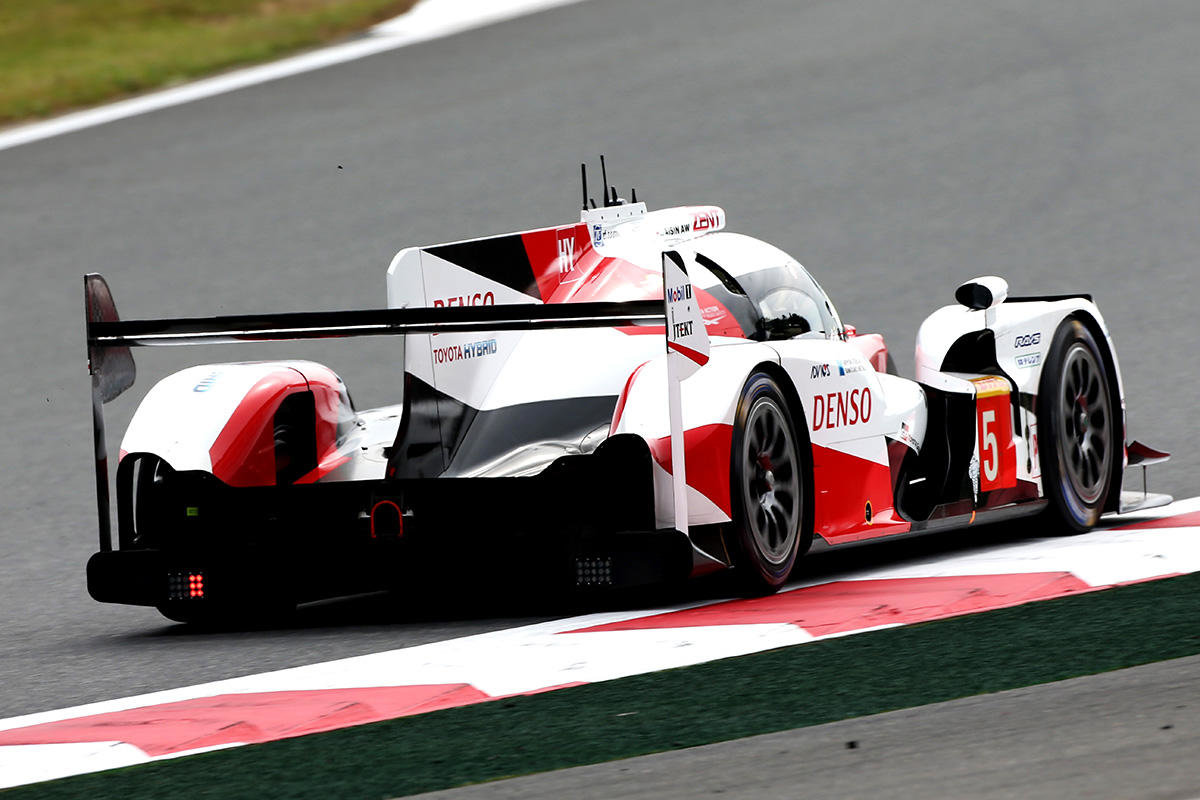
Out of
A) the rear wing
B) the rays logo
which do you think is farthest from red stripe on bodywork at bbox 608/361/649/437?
the rays logo

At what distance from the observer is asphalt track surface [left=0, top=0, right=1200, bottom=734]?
13.5 m

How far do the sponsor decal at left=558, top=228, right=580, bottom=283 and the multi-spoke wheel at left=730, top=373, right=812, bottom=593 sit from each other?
1126 millimetres

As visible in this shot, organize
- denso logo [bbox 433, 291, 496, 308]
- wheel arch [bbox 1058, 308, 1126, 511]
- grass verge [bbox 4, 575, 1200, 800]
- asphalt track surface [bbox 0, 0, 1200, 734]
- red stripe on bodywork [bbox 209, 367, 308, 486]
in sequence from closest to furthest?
grass verge [bbox 4, 575, 1200, 800] → red stripe on bodywork [bbox 209, 367, 308, 486] → denso logo [bbox 433, 291, 496, 308] → wheel arch [bbox 1058, 308, 1126, 511] → asphalt track surface [bbox 0, 0, 1200, 734]

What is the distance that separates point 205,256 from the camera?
52.0 feet

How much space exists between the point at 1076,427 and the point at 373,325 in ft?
9.95

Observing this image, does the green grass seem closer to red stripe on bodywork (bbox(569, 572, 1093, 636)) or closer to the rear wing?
the rear wing

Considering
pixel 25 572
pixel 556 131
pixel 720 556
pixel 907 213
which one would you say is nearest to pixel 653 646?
pixel 720 556

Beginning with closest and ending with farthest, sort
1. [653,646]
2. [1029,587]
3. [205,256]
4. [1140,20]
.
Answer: [653,646] → [1029,587] → [205,256] → [1140,20]

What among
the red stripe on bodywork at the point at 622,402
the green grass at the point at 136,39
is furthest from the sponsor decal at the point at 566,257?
the green grass at the point at 136,39

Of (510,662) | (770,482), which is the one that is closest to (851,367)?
(770,482)

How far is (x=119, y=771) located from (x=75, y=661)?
1.81 m

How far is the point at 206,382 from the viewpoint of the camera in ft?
23.6

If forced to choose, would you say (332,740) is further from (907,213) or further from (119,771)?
(907,213)

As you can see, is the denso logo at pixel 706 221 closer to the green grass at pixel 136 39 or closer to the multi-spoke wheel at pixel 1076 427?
the multi-spoke wheel at pixel 1076 427
